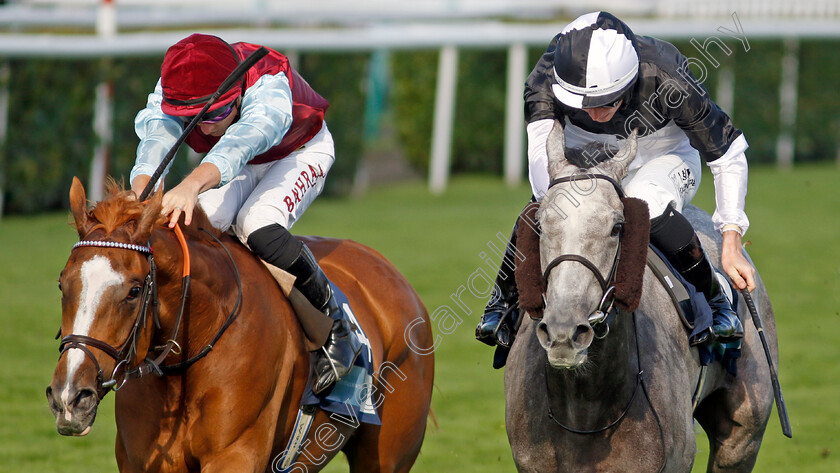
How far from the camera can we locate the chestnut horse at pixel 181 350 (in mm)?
2869

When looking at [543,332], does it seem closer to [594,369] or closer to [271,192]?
[594,369]

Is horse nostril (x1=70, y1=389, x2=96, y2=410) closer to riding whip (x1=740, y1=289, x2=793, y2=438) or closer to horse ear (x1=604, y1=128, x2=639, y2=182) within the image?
horse ear (x1=604, y1=128, x2=639, y2=182)

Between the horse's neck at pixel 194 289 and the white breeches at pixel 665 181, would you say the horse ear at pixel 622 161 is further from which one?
the horse's neck at pixel 194 289

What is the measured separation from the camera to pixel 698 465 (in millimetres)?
6074

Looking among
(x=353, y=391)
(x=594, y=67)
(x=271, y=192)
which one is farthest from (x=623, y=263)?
(x=271, y=192)

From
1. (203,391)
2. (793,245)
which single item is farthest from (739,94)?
(203,391)

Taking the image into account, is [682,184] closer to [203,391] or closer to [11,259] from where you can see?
[203,391]

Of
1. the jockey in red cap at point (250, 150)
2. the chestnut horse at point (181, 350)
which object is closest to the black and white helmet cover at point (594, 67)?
the jockey in red cap at point (250, 150)

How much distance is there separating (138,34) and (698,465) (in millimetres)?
10785

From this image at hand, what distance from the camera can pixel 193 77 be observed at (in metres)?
3.60

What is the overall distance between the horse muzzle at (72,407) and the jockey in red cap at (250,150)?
28.7 inches

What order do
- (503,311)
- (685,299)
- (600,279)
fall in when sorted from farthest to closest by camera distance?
(503,311), (685,299), (600,279)

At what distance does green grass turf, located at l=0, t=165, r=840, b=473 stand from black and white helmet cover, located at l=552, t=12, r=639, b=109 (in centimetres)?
252

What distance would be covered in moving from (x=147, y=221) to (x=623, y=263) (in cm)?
150
